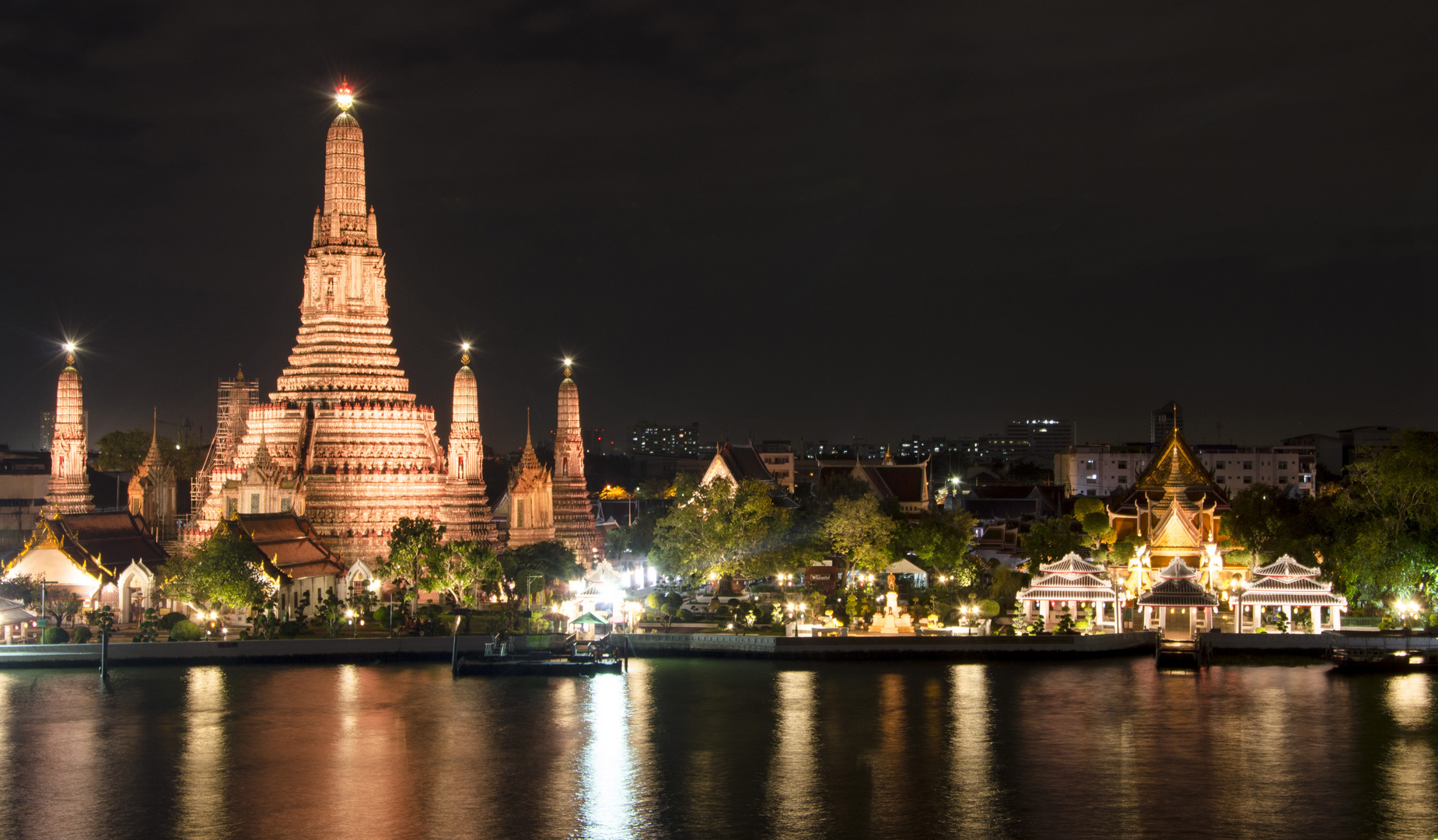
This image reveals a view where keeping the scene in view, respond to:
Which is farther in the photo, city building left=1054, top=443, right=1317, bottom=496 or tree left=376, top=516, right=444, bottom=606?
city building left=1054, top=443, right=1317, bottom=496

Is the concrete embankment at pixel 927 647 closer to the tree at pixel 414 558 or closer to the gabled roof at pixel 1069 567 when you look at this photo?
the gabled roof at pixel 1069 567

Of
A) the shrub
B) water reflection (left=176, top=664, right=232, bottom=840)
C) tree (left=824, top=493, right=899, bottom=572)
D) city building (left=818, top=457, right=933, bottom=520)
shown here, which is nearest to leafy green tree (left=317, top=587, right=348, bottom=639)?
the shrub

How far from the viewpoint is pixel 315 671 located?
56562mm

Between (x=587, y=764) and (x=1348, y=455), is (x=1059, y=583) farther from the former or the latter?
(x=1348, y=455)

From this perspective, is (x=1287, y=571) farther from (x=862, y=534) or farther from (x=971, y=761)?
(x=971, y=761)

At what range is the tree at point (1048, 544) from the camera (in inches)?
2904

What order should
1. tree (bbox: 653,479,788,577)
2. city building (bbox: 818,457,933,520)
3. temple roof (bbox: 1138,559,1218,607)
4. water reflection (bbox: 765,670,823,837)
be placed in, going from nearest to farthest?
water reflection (bbox: 765,670,823,837), temple roof (bbox: 1138,559,1218,607), tree (bbox: 653,479,788,577), city building (bbox: 818,457,933,520)

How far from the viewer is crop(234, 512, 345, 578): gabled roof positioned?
64.6m

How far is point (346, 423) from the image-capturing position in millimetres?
72688

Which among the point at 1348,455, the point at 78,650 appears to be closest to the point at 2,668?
the point at 78,650

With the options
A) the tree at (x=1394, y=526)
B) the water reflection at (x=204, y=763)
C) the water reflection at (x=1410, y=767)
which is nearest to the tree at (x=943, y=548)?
the tree at (x=1394, y=526)

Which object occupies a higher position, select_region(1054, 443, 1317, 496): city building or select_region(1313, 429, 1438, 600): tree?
select_region(1054, 443, 1317, 496): city building

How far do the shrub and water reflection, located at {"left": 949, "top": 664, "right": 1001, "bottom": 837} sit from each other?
3005cm

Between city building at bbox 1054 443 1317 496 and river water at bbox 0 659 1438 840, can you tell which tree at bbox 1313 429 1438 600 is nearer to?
river water at bbox 0 659 1438 840
